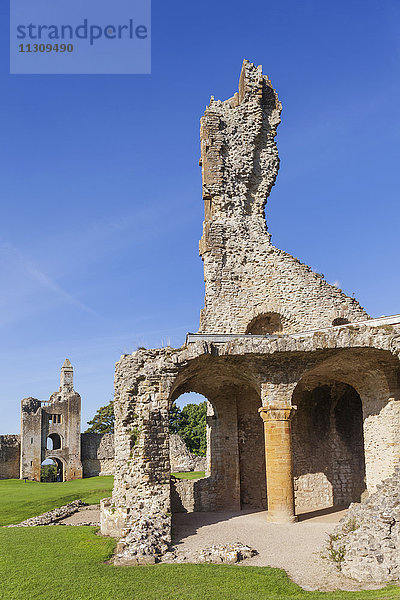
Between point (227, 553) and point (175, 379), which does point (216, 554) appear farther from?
point (175, 379)

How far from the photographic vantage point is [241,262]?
19.0 metres

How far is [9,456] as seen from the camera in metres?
38.7

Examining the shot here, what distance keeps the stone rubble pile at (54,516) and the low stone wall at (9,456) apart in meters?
20.8

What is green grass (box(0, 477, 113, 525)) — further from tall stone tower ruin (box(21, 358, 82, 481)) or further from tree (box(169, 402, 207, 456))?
tree (box(169, 402, 207, 456))

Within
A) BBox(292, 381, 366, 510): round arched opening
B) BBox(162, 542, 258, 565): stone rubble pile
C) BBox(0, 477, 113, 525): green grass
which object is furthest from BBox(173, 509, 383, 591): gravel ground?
BBox(0, 477, 113, 525): green grass

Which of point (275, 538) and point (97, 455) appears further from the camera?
point (97, 455)

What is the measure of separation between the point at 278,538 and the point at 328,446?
20.1ft

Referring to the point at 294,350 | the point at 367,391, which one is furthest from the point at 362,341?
the point at 367,391

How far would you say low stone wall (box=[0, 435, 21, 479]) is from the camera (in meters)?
38.5

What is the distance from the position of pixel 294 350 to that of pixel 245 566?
5.56 m

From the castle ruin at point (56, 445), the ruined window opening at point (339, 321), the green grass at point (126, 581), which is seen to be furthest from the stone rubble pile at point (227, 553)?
the castle ruin at point (56, 445)

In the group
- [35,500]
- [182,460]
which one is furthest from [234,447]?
[182,460]

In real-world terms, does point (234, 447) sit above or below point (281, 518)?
above

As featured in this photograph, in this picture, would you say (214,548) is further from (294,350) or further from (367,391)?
(367,391)
